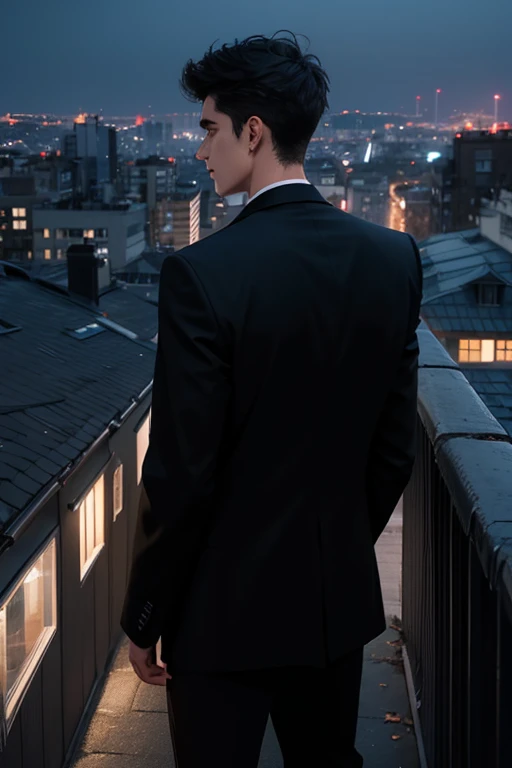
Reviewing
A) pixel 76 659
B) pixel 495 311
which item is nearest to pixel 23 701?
pixel 76 659

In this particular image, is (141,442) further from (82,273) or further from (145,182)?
(145,182)

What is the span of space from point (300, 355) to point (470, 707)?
109 centimetres

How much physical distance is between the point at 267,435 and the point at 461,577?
938mm

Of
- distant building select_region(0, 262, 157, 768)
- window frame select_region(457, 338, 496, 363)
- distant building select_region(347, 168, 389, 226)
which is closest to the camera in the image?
distant building select_region(0, 262, 157, 768)

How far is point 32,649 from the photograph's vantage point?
7.19m

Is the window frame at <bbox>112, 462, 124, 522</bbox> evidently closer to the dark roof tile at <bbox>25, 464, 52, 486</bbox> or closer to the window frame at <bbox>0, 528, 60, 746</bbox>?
the window frame at <bbox>0, 528, 60, 746</bbox>

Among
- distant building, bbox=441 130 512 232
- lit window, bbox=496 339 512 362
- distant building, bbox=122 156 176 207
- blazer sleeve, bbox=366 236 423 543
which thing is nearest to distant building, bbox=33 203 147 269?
distant building, bbox=122 156 176 207

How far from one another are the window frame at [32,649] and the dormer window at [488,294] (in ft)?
92.2

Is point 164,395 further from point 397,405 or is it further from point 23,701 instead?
point 23,701

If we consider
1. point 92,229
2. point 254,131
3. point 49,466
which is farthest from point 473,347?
point 92,229

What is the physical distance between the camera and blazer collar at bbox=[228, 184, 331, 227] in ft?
8.96

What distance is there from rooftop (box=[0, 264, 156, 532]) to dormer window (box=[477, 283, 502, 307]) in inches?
697

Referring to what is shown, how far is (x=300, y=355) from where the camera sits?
2605mm

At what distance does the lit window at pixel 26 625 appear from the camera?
6312 millimetres
